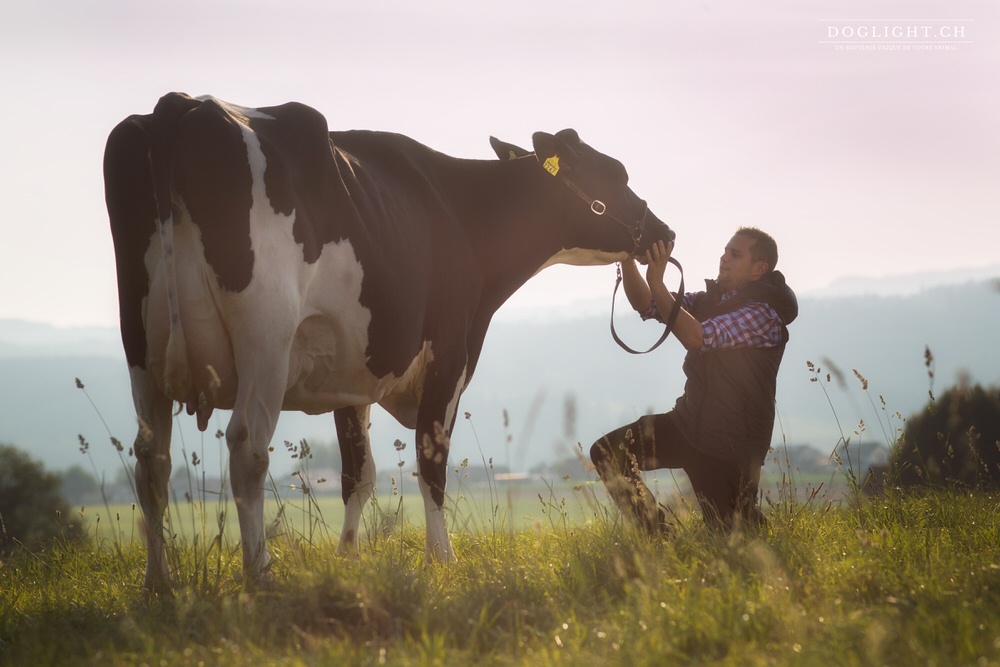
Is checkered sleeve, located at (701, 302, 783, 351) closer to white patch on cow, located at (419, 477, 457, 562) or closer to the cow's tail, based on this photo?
white patch on cow, located at (419, 477, 457, 562)

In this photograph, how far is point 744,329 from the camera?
5270 mm

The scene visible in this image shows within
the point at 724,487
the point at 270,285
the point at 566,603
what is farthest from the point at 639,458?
the point at 270,285

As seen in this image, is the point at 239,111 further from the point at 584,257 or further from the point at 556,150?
the point at 584,257

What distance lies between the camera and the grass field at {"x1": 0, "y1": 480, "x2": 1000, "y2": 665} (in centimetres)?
313

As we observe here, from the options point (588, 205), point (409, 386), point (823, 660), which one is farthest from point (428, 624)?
point (588, 205)

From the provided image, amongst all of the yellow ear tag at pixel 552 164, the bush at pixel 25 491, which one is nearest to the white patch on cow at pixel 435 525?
the yellow ear tag at pixel 552 164

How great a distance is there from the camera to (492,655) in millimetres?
3197

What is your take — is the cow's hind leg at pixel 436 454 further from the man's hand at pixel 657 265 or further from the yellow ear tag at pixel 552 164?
the yellow ear tag at pixel 552 164

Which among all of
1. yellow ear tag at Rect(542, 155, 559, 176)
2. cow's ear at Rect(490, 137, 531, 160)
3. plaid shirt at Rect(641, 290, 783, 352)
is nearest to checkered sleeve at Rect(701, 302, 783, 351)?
plaid shirt at Rect(641, 290, 783, 352)

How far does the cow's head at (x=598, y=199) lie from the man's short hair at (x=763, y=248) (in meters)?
1.34

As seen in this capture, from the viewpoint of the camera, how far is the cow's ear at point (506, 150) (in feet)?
23.1

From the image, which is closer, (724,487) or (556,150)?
(724,487)

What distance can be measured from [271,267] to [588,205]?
3.18 m

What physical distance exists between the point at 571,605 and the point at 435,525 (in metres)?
1.79
